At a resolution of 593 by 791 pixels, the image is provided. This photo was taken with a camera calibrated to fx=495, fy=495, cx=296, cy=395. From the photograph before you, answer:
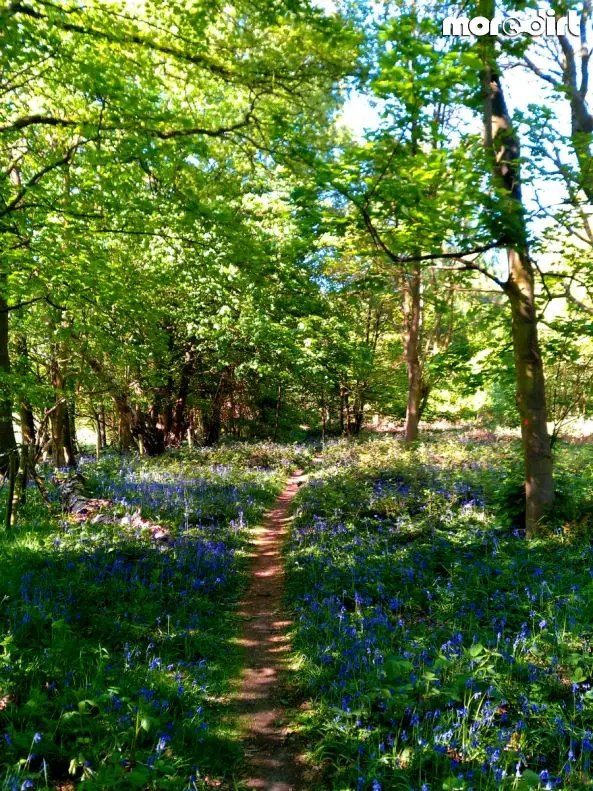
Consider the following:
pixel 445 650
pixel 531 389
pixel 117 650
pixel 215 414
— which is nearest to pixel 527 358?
pixel 531 389

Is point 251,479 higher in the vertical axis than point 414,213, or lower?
lower

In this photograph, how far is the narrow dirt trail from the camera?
372 cm

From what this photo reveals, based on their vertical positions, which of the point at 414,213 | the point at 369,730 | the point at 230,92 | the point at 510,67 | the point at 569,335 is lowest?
the point at 369,730

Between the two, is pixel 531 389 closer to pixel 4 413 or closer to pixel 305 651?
pixel 305 651

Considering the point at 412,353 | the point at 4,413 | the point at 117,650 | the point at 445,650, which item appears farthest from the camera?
the point at 412,353

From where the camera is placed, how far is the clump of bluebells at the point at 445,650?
3383mm

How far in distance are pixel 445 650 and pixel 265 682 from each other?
1.79 meters

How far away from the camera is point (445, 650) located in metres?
4.60

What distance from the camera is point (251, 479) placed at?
15203 mm

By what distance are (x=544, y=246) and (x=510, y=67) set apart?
7.49 metres

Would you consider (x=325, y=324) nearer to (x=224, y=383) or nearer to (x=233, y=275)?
(x=233, y=275)

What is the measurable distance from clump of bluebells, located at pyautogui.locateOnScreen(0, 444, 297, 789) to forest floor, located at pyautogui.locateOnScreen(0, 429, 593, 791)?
2 cm

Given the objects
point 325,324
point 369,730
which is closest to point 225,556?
point 369,730
